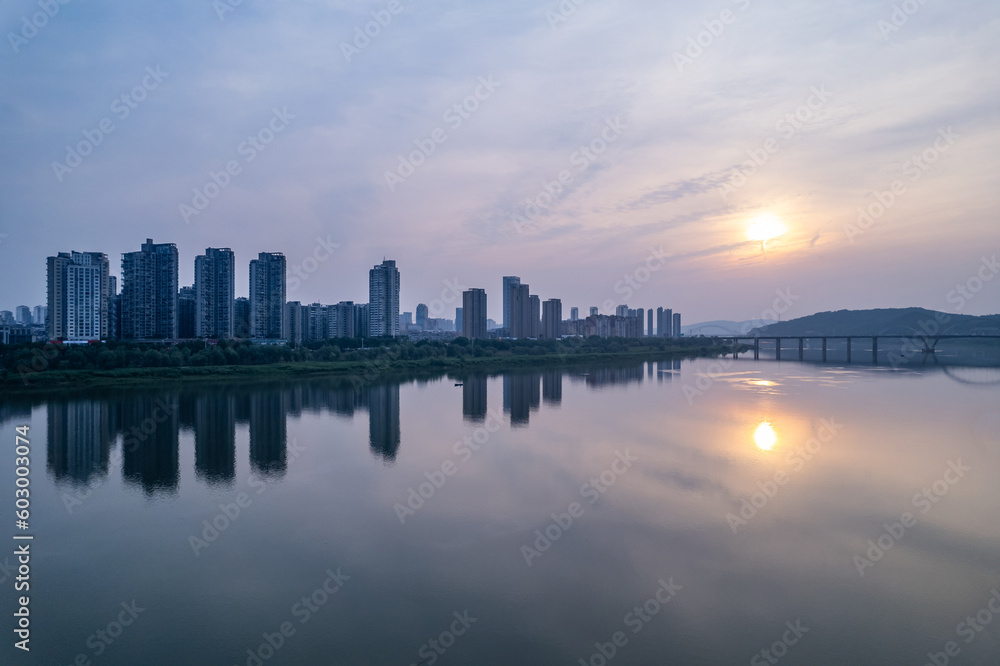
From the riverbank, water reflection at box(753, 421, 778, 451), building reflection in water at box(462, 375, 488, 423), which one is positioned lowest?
water reflection at box(753, 421, 778, 451)

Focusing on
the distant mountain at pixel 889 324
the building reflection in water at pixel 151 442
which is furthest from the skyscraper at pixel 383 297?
the distant mountain at pixel 889 324

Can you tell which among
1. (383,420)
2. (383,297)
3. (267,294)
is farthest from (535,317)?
(383,420)

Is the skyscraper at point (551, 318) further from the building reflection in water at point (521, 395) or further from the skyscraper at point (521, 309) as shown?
the building reflection in water at point (521, 395)

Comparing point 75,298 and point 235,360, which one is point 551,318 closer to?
point 235,360

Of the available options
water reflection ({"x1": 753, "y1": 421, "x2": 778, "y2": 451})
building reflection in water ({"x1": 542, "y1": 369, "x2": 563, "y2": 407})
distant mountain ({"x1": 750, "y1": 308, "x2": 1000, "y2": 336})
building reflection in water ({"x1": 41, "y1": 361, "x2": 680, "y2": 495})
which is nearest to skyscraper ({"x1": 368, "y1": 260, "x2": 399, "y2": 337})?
building reflection in water ({"x1": 542, "y1": 369, "x2": 563, "y2": 407})

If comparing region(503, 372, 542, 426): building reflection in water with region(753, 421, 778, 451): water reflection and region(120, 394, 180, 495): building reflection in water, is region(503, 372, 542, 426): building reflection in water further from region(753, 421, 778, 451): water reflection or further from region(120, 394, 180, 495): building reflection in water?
region(120, 394, 180, 495): building reflection in water

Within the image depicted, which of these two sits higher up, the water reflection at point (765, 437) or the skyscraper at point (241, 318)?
the skyscraper at point (241, 318)
